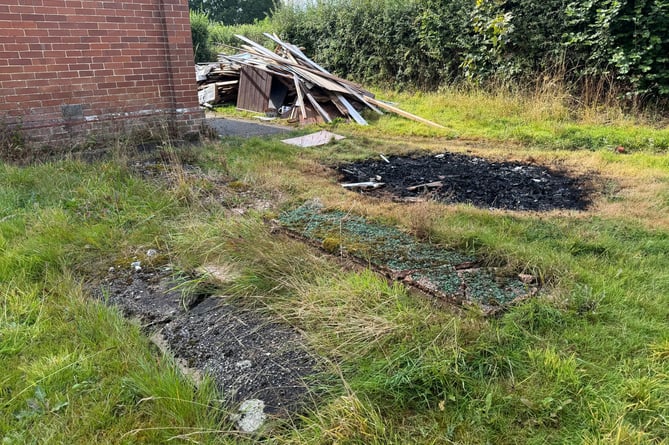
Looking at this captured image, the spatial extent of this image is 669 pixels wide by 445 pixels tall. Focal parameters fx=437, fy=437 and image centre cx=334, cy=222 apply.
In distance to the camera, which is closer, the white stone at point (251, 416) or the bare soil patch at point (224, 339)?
the white stone at point (251, 416)

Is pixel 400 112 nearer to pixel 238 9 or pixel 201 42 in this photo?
pixel 201 42

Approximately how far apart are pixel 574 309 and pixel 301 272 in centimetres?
160

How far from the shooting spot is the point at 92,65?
615cm

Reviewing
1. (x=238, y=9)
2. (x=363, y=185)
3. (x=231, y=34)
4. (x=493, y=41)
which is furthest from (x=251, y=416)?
(x=238, y=9)

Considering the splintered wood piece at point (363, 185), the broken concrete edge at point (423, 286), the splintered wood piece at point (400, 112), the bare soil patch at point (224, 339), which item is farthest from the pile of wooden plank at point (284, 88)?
the bare soil patch at point (224, 339)

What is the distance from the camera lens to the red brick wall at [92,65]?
558 centimetres

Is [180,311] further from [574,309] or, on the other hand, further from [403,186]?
[403,186]

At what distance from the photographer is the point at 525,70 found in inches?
367

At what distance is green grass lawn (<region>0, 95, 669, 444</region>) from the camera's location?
71.4 inches

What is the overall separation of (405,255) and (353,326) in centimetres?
100

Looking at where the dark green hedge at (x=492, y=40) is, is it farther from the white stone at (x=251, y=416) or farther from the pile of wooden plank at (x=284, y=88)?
the white stone at (x=251, y=416)

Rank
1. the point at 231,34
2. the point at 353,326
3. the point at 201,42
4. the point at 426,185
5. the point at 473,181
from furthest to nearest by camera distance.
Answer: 1. the point at 231,34
2. the point at 201,42
3. the point at 473,181
4. the point at 426,185
5. the point at 353,326

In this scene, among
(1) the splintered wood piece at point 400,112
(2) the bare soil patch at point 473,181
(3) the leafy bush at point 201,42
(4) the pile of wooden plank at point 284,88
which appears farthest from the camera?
(3) the leafy bush at point 201,42

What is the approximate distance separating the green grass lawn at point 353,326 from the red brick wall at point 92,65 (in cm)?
177
